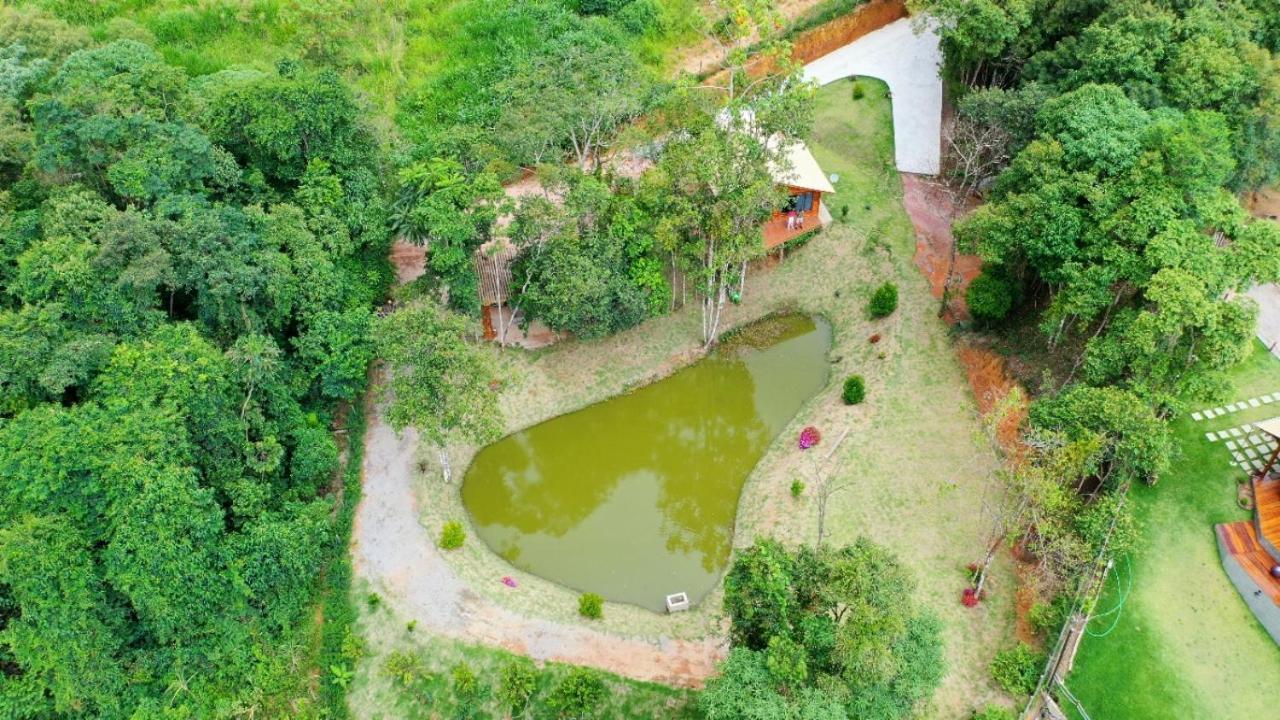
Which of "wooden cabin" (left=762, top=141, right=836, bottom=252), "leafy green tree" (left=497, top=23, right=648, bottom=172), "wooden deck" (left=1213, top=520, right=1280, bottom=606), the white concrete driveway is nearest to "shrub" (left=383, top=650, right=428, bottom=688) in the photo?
"leafy green tree" (left=497, top=23, right=648, bottom=172)

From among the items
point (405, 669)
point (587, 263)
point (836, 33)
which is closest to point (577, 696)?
Answer: point (405, 669)

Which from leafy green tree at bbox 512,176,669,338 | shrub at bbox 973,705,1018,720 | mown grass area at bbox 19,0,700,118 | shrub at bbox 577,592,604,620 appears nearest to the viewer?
shrub at bbox 973,705,1018,720

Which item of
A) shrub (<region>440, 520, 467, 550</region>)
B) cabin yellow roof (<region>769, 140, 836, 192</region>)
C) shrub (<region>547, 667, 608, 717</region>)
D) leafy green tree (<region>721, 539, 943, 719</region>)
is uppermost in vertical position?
cabin yellow roof (<region>769, 140, 836, 192</region>)

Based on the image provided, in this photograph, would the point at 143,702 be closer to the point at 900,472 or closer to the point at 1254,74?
the point at 900,472

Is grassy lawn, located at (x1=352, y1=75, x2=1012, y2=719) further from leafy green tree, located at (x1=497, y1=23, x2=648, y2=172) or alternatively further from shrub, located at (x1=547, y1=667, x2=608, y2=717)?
leafy green tree, located at (x1=497, y1=23, x2=648, y2=172)

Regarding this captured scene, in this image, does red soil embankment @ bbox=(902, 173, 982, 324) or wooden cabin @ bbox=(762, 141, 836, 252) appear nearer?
red soil embankment @ bbox=(902, 173, 982, 324)

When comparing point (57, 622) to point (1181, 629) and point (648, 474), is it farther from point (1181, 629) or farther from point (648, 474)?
point (1181, 629)

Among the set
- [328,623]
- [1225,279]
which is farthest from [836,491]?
[328,623]
